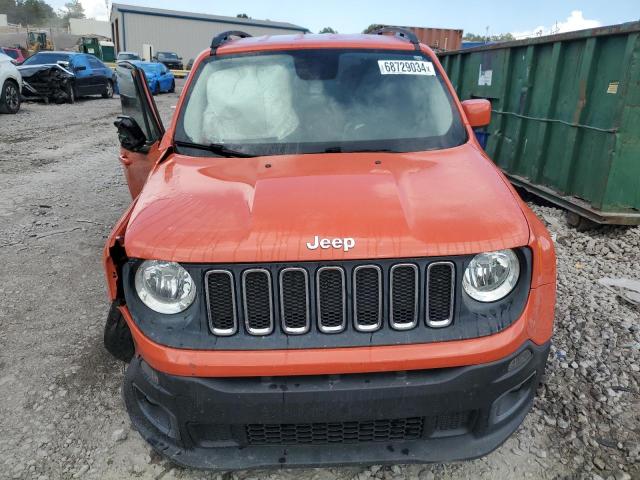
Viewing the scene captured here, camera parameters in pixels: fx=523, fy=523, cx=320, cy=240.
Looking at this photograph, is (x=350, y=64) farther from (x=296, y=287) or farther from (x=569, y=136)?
(x=569, y=136)

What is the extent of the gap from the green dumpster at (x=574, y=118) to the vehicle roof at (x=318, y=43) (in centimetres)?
264

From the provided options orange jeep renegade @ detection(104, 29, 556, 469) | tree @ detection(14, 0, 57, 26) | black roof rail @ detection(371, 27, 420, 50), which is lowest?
orange jeep renegade @ detection(104, 29, 556, 469)

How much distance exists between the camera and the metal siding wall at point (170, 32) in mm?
51906

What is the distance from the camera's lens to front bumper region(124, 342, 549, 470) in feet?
6.43

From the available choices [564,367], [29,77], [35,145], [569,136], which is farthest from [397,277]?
[29,77]

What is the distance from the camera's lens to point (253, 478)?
8.03 ft

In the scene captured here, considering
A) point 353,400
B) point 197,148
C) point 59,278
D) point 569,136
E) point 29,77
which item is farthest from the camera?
point 29,77

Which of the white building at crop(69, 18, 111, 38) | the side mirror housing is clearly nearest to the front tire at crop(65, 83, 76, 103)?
the side mirror housing

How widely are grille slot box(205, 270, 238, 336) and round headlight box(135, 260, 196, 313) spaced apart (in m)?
0.08

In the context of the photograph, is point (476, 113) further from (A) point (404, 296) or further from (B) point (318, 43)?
(A) point (404, 296)

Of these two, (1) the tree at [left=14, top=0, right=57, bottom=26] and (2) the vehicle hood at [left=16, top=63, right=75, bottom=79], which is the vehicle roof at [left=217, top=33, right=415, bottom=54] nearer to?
(2) the vehicle hood at [left=16, top=63, right=75, bottom=79]

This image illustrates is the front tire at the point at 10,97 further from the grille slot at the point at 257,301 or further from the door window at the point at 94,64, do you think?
the grille slot at the point at 257,301

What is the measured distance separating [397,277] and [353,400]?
49cm

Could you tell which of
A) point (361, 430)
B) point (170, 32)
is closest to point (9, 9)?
point (170, 32)
